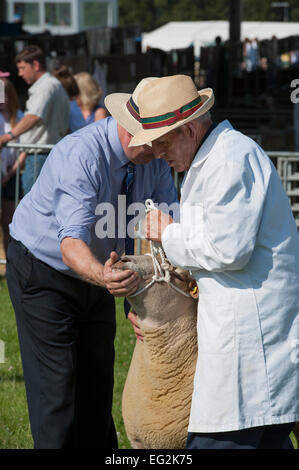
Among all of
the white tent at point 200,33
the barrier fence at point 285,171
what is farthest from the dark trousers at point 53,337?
the white tent at point 200,33

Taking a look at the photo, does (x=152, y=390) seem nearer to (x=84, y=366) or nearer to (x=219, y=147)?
(x=84, y=366)

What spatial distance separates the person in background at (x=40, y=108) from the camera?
8.07 m

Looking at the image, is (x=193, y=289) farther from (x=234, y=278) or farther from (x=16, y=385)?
(x=16, y=385)

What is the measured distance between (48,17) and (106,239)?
143 ft

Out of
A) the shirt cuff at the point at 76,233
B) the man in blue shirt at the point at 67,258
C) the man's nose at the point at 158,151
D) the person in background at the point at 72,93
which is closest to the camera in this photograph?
the man's nose at the point at 158,151

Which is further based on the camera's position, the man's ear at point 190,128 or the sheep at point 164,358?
the sheep at point 164,358

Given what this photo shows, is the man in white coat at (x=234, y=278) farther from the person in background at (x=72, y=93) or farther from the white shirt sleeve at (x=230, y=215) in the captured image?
the person in background at (x=72, y=93)

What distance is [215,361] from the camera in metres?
2.89

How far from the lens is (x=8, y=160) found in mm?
7961

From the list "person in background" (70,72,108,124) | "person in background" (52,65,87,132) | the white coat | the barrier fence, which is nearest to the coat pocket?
the white coat

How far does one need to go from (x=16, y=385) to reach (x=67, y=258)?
8.06 ft

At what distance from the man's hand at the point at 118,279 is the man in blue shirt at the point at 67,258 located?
0.59 feet

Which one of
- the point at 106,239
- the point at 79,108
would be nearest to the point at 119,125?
the point at 106,239

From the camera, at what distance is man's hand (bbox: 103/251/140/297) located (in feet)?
10.1
